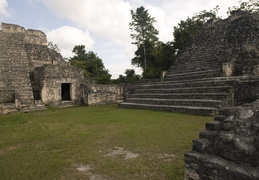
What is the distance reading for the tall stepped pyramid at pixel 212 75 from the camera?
7.23m

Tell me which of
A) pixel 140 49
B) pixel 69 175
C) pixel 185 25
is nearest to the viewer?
pixel 69 175

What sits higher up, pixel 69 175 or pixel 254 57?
pixel 254 57

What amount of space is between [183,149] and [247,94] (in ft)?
11.9

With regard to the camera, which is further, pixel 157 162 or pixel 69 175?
pixel 157 162

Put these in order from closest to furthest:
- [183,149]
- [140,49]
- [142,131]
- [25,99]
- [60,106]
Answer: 1. [183,149]
2. [142,131]
3. [25,99]
4. [60,106]
5. [140,49]

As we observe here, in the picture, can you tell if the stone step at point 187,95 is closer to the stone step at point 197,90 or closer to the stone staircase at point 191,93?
the stone staircase at point 191,93

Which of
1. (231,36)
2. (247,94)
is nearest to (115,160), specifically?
(247,94)

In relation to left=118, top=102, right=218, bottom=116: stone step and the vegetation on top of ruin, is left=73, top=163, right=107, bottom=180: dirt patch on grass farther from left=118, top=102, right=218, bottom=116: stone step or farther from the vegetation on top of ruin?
the vegetation on top of ruin

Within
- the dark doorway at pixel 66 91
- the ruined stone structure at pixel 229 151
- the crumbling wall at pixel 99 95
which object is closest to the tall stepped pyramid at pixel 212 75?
the crumbling wall at pixel 99 95

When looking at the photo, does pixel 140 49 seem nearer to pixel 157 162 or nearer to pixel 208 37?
pixel 208 37

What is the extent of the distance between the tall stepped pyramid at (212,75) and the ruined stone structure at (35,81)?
137 inches

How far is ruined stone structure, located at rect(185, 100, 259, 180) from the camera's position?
1.99 m

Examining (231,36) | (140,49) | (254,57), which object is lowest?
(254,57)

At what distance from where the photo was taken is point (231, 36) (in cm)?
1315
